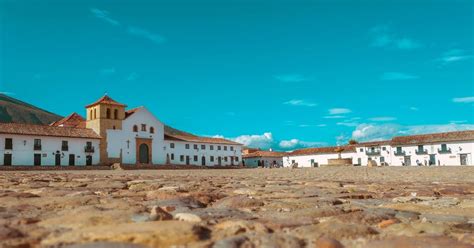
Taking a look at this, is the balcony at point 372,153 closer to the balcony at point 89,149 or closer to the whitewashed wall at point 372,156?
the whitewashed wall at point 372,156

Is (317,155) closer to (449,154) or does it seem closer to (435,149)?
(435,149)

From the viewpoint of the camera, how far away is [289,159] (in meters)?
72.8

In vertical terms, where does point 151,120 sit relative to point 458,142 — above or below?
above

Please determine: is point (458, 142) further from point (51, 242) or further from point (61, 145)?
point (51, 242)

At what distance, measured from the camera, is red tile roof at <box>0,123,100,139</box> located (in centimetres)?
4017

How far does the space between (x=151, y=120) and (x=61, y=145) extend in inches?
462

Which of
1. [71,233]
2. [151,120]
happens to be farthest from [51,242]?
[151,120]

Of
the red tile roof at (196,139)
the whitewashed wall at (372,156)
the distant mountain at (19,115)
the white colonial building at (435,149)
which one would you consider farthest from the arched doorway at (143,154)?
the distant mountain at (19,115)

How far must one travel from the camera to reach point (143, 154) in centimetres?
4975

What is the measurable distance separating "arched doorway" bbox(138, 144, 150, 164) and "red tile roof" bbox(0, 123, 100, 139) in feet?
18.7

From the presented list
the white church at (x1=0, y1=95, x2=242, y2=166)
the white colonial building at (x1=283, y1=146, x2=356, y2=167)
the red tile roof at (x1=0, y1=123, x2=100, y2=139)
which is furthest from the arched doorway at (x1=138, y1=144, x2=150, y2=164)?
the white colonial building at (x1=283, y1=146, x2=356, y2=167)

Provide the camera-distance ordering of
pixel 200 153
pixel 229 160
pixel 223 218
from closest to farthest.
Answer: pixel 223 218 → pixel 200 153 → pixel 229 160

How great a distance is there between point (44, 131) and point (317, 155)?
41125 millimetres

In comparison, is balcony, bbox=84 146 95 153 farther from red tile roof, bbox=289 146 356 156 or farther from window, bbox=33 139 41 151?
red tile roof, bbox=289 146 356 156
